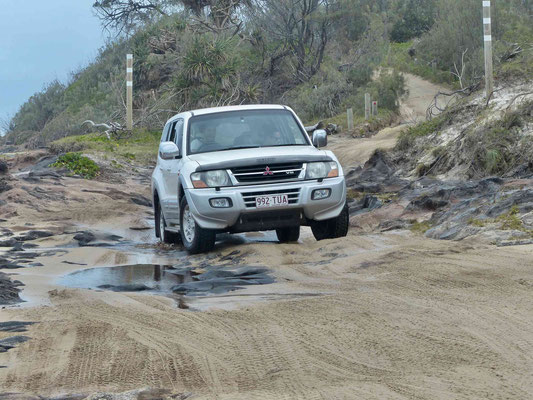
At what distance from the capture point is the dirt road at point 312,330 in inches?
206

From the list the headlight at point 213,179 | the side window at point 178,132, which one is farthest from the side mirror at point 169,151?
the headlight at point 213,179

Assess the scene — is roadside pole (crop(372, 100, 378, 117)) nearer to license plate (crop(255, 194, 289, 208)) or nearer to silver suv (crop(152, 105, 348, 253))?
silver suv (crop(152, 105, 348, 253))

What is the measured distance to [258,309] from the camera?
7371 mm

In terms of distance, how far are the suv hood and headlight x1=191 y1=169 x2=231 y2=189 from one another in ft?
0.19

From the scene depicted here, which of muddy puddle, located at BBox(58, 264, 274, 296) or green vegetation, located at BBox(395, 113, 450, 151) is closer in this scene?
muddy puddle, located at BBox(58, 264, 274, 296)

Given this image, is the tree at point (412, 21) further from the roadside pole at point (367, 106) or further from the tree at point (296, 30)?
the roadside pole at point (367, 106)

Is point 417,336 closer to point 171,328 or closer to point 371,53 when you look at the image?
point 171,328

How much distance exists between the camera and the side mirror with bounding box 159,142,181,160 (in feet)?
39.9

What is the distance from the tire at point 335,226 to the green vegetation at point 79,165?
11.6 meters

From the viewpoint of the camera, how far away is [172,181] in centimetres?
1245

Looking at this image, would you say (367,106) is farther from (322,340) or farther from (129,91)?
(322,340)

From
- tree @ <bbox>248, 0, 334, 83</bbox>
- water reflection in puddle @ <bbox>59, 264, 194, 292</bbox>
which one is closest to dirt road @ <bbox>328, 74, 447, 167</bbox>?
tree @ <bbox>248, 0, 334, 83</bbox>

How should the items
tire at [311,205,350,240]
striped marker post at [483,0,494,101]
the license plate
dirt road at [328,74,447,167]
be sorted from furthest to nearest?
dirt road at [328,74,447,167] → striped marker post at [483,0,494,101] → tire at [311,205,350,240] → the license plate

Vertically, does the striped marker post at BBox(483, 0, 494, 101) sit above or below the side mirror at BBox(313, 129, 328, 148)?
above
